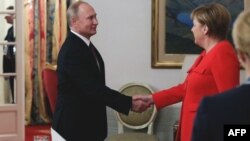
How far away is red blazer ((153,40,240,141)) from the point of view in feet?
7.22

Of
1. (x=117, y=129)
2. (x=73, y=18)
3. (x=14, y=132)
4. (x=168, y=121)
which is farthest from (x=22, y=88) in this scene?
(x=73, y=18)

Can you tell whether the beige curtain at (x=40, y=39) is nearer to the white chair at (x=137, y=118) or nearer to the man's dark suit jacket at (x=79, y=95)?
the white chair at (x=137, y=118)

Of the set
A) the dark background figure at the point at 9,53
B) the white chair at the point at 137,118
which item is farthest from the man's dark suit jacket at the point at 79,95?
the dark background figure at the point at 9,53

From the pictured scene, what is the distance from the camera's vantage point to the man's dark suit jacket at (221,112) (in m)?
1.24

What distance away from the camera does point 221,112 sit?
1.26 meters

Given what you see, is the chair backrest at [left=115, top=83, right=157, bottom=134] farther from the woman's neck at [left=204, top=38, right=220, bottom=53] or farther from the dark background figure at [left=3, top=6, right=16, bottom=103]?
the woman's neck at [left=204, top=38, right=220, bottom=53]

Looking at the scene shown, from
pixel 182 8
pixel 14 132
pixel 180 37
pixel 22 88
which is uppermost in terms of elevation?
pixel 182 8

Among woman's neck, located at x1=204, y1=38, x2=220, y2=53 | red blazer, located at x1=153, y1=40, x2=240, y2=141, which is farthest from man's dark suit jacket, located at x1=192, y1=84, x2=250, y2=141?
woman's neck, located at x1=204, y1=38, x2=220, y2=53

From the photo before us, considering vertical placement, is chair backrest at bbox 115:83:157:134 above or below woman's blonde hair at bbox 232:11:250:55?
below

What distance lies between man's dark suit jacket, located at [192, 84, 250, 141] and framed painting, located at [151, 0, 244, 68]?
3.21 meters

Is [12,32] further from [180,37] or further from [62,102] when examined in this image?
[62,102]

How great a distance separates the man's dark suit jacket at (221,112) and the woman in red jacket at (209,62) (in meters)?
0.94

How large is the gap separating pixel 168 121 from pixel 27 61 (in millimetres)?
3108

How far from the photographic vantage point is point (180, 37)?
4.50m
